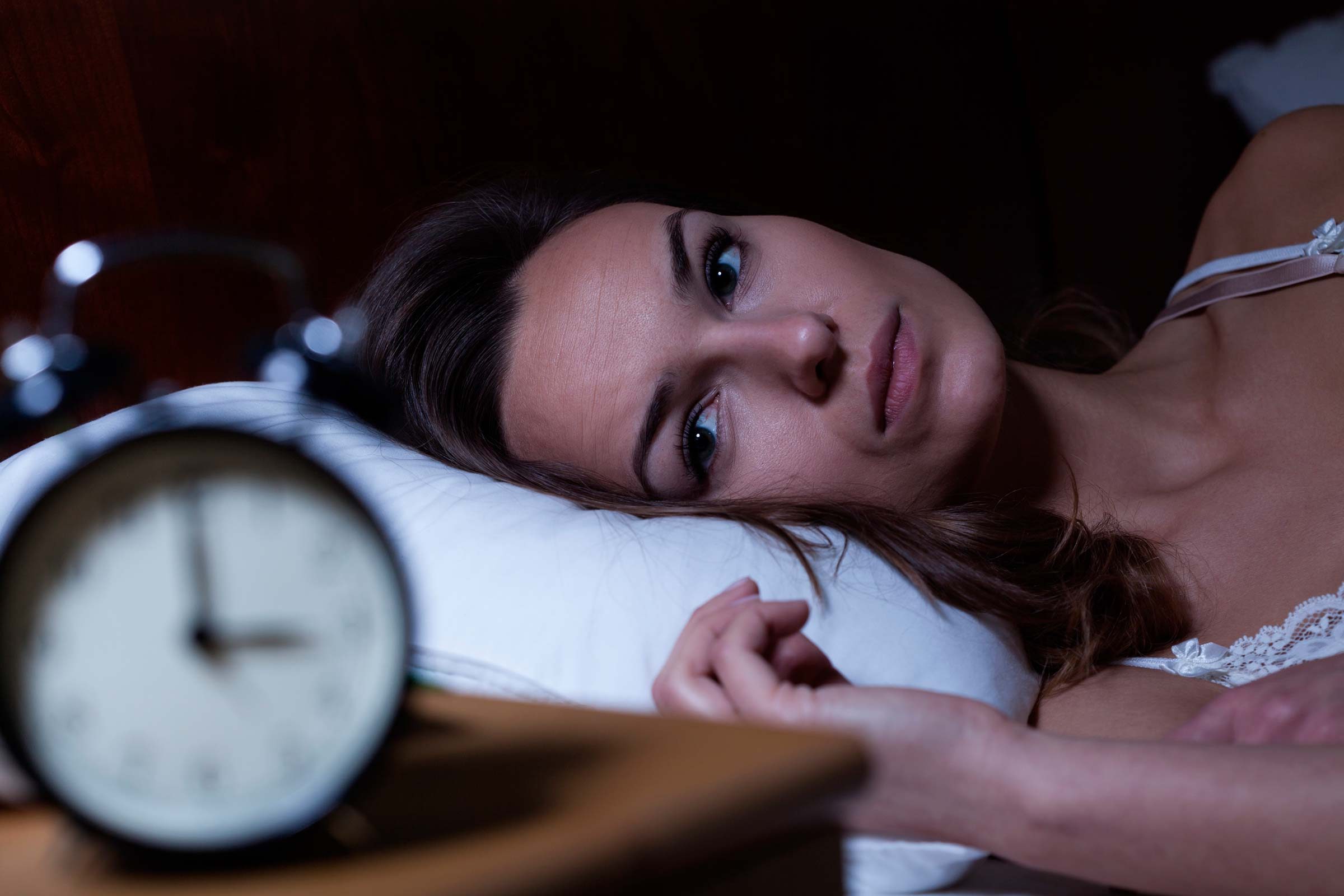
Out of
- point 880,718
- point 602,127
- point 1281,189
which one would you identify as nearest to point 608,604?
point 880,718

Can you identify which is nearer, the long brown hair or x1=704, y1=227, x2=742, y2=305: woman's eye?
the long brown hair

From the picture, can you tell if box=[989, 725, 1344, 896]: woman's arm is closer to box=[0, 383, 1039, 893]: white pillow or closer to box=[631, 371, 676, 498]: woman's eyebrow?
box=[0, 383, 1039, 893]: white pillow

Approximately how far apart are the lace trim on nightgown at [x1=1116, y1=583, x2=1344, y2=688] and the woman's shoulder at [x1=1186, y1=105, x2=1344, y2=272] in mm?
725

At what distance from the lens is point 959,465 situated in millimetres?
1158

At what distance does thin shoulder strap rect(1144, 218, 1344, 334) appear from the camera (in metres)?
1.41

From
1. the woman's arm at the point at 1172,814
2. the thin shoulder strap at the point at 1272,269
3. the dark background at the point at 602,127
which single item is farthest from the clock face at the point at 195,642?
the thin shoulder strap at the point at 1272,269

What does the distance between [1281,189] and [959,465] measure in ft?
2.83

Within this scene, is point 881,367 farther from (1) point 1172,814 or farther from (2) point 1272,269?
(2) point 1272,269

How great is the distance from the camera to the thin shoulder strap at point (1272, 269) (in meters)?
1.41

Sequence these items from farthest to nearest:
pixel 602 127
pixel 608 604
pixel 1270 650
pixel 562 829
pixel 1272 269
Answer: pixel 602 127 < pixel 1272 269 < pixel 1270 650 < pixel 608 604 < pixel 562 829

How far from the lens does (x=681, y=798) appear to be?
0.35 meters

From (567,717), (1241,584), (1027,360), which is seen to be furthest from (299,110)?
(1241,584)

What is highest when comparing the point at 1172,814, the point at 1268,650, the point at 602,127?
the point at 602,127

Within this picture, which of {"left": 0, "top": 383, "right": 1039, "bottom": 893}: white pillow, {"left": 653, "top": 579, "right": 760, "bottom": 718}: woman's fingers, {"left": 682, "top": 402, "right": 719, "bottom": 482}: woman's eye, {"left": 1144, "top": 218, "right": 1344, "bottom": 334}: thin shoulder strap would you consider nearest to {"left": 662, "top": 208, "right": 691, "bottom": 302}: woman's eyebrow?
{"left": 682, "top": 402, "right": 719, "bottom": 482}: woman's eye
